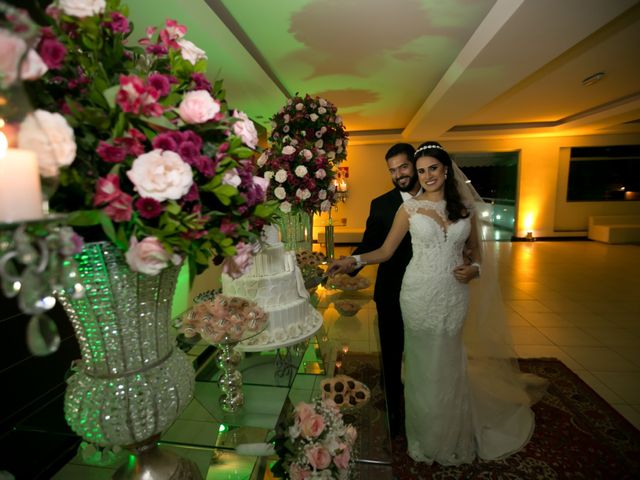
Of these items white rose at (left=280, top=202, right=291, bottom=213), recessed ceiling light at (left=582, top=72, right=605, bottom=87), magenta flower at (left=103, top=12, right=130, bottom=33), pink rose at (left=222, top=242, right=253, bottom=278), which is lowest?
pink rose at (left=222, top=242, right=253, bottom=278)

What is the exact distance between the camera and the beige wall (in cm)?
1130

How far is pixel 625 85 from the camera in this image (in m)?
6.29

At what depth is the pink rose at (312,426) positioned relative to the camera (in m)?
1.03

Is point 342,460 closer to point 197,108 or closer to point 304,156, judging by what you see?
point 197,108

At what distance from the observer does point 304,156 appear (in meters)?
2.74

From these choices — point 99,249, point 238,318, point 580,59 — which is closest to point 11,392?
point 238,318

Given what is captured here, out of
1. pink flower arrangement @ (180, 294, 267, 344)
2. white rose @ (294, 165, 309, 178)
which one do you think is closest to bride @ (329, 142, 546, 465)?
white rose @ (294, 165, 309, 178)

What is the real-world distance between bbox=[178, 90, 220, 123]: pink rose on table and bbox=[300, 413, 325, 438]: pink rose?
928mm

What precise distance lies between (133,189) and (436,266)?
203 centimetres

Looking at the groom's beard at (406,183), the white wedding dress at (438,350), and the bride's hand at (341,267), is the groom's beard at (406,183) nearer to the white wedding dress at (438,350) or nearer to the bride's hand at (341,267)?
the white wedding dress at (438,350)

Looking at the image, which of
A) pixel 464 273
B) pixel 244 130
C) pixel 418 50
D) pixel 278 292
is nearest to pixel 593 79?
pixel 418 50

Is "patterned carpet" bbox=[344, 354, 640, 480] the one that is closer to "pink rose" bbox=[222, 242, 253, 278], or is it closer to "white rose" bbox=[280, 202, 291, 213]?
"pink rose" bbox=[222, 242, 253, 278]

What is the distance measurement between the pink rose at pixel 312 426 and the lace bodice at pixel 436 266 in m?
1.48

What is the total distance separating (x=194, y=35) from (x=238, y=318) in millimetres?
3120
